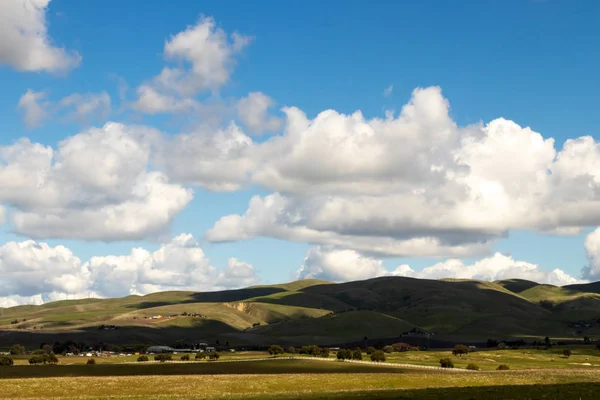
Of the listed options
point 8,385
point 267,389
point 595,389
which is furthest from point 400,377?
point 8,385

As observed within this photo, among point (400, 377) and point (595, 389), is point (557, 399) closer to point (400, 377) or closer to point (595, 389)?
point (595, 389)

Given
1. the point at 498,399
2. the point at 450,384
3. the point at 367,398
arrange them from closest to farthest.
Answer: the point at 498,399, the point at 367,398, the point at 450,384

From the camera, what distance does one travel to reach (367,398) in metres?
74.8

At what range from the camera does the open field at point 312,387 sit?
79.9 metres

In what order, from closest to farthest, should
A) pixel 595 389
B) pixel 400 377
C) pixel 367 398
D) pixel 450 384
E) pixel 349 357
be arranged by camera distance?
pixel 367 398, pixel 595 389, pixel 450 384, pixel 400 377, pixel 349 357

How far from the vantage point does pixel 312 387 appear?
98.8 m

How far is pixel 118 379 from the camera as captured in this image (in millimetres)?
108125

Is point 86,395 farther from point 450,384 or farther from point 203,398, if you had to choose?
point 450,384

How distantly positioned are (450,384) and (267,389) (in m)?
27.3

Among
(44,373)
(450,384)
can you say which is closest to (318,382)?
(450,384)

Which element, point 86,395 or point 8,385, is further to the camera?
point 8,385

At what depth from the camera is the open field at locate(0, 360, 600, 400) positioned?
79938 millimetres

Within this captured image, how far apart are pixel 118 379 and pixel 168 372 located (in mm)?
23925

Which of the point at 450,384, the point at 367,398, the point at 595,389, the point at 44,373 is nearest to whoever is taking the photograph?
the point at 367,398
